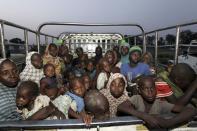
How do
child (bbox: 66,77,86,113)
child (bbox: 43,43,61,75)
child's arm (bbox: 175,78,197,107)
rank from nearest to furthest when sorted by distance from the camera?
child's arm (bbox: 175,78,197,107)
child (bbox: 66,77,86,113)
child (bbox: 43,43,61,75)

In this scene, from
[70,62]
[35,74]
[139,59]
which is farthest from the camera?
[70,62]

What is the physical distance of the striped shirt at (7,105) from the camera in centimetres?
251

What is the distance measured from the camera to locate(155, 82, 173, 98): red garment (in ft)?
9.07

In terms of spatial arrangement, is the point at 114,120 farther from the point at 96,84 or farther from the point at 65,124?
the point at 96,84

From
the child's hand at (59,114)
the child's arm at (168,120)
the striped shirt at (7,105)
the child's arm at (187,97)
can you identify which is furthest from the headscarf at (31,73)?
the child's arm at (168,120)

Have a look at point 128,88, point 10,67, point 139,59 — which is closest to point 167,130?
point 10,67

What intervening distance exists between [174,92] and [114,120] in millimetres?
1461

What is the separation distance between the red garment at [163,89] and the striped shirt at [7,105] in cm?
138

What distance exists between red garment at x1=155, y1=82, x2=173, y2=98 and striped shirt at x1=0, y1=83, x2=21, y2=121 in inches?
54.2

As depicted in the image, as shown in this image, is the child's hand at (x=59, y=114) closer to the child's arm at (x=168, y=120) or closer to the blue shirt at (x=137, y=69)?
the child's arm at (x=168, y=120)

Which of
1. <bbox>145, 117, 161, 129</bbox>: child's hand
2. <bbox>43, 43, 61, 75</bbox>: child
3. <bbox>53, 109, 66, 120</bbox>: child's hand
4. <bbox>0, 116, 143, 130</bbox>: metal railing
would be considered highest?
<bbox>43, 43, 61, 75</bbox>: child

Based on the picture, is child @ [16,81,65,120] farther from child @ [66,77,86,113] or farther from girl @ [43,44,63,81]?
girl @ [43,44,63,81]

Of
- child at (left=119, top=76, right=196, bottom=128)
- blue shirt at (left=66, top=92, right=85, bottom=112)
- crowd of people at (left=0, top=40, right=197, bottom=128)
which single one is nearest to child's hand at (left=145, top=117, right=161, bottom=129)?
crowd of people at (left=0, top=40, right=197, bottom=128)

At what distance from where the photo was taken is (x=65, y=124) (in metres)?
1.75
